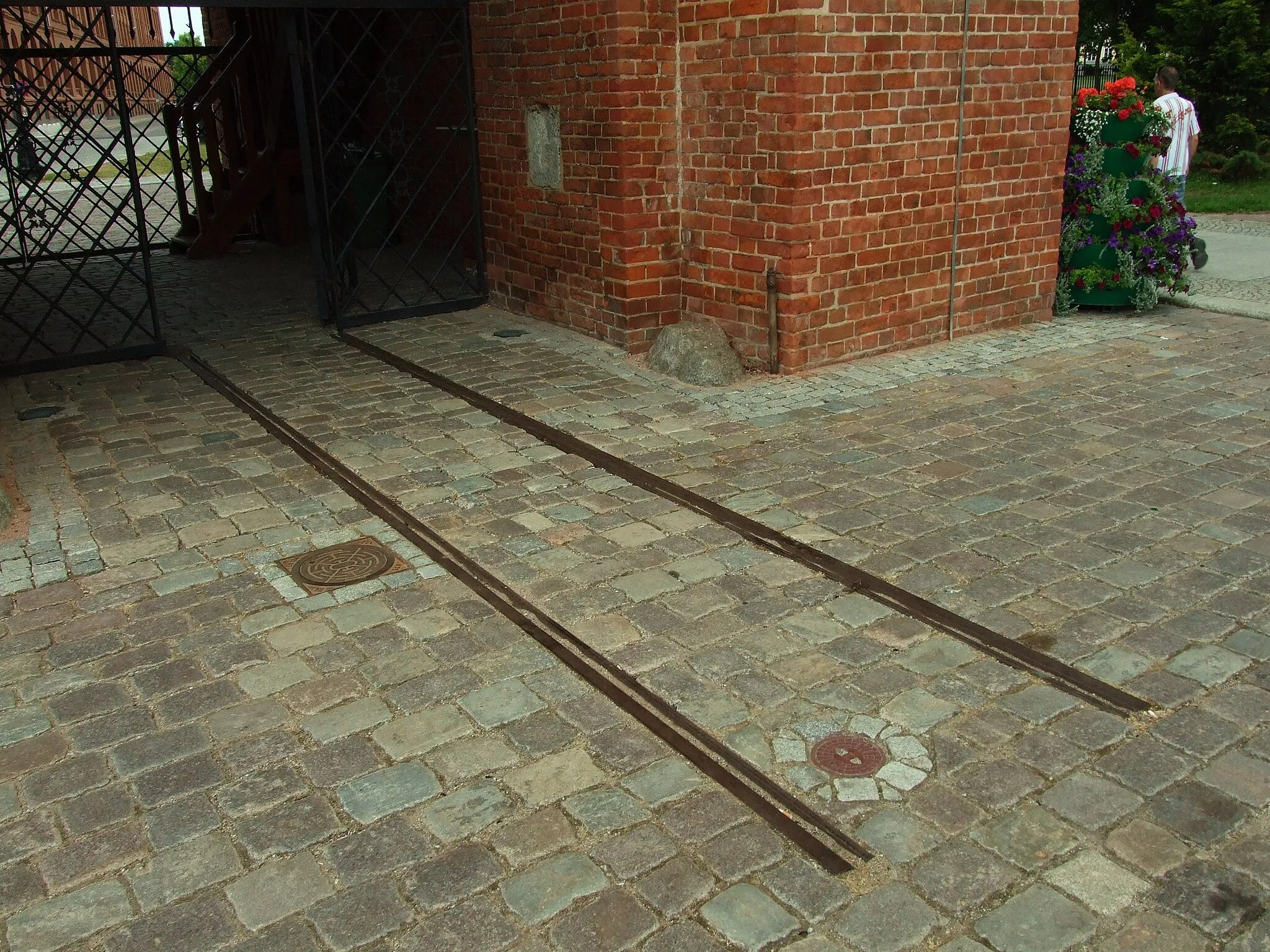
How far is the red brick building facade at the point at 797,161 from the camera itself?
6.98m

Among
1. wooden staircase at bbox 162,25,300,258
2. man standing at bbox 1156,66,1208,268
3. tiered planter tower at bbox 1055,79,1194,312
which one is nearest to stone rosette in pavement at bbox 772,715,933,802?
tiered planter tower at bbox 1055,79,1194,312

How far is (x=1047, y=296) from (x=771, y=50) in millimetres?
3327

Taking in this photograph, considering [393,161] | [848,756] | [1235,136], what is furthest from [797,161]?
[1235,136]

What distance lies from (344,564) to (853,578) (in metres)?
2.19

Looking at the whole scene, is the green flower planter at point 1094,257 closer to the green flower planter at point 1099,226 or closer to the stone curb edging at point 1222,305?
Answer: the green flower planter at point 1099,226

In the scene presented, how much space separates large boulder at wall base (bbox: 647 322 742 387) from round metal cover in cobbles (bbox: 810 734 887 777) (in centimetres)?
402

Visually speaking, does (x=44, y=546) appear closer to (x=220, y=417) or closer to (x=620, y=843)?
(x=220, y=417)

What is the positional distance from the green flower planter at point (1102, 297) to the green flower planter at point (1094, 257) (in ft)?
0.65

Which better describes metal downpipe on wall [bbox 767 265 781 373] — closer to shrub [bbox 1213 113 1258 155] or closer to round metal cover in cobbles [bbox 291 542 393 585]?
round metal cover in cobbles [bbox 291 542 393 585]

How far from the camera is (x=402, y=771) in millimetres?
3354

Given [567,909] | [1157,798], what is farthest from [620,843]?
[1157,798]

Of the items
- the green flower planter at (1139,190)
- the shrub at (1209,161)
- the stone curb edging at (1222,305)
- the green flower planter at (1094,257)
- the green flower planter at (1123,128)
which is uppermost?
the green flower planter at (1123,128)

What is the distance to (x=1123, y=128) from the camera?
339 inches

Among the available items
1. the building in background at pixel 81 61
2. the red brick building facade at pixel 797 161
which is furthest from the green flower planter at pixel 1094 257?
the building in background at pixel 81 61
